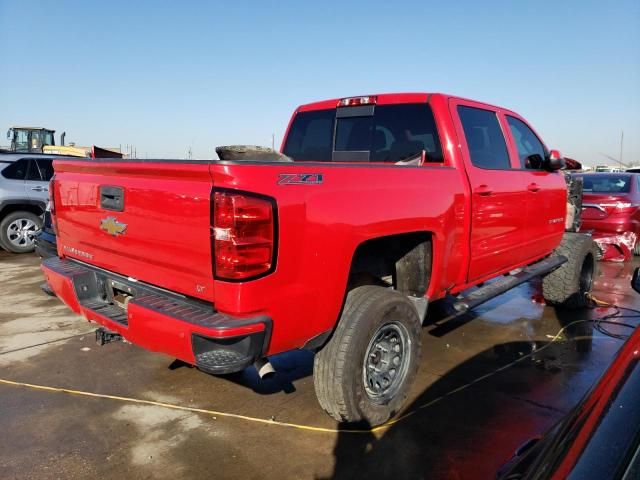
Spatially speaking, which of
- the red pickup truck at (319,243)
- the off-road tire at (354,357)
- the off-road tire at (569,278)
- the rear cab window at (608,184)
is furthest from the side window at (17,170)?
the rear cab window at (608,184)

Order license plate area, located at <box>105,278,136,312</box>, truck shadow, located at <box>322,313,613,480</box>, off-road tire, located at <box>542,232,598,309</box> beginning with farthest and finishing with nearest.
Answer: off-road tire, located at <box>542,232,598,309</box> < license plate area, located at <box>105,278,136,312</box> < truck shadow, located at <box>322,313,613,480</box>

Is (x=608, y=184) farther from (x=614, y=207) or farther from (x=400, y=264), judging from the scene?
(x=400, y=264)

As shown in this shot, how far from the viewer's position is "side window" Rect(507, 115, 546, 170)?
480 cm

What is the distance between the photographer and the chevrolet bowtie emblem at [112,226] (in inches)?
112

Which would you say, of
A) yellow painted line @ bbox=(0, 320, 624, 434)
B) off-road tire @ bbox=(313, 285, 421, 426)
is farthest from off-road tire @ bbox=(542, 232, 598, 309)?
off-road tire @ bbox=(313, 285, 421, 426)

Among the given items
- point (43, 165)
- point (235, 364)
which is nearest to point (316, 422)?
point (235, 364)

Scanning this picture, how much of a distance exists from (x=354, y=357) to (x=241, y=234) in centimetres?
107

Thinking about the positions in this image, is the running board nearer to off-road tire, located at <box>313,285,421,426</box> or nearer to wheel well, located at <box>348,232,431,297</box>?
wheel well, located at <box>348,232,431,297</box>

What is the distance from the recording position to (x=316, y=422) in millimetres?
3158

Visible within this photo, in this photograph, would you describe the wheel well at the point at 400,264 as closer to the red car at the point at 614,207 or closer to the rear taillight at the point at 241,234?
the rear taillight at the point at 241,234

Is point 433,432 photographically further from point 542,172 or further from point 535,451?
point 542,172

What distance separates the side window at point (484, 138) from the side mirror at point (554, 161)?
0.71m

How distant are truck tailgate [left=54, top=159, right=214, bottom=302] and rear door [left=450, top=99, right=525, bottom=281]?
2216mm

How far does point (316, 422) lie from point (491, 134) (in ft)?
9.60
